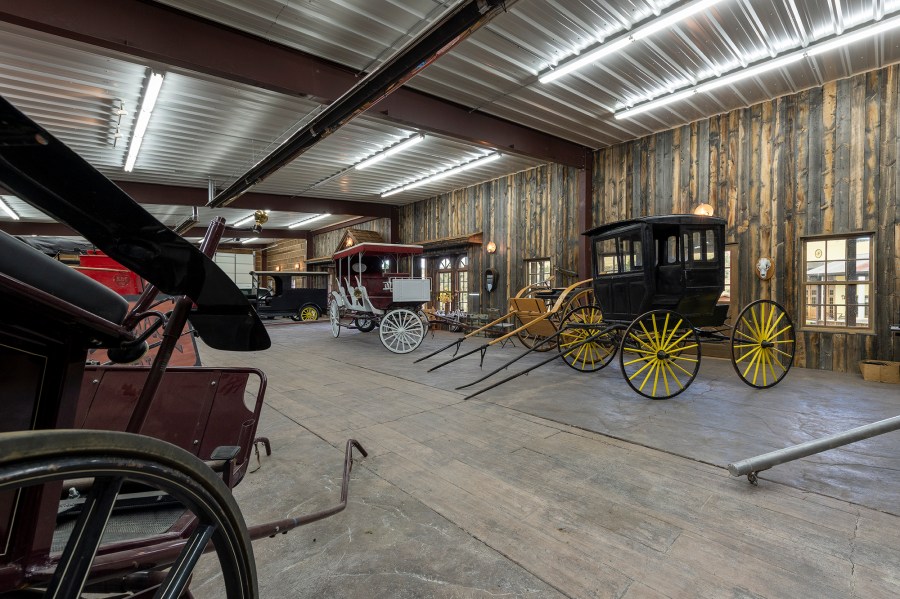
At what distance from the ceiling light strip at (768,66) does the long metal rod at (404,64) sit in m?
4.47

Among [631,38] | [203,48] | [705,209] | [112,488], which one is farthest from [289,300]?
[112,488]

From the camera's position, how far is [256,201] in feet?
40.4

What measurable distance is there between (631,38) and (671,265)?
283 cm

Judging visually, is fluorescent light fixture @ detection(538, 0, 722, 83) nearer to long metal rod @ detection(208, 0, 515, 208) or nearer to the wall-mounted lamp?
long metal rod @ detection(208, 0, 515, 208)

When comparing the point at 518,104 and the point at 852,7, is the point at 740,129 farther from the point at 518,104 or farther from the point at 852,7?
the point at 518,104

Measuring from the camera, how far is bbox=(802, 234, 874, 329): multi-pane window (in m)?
5.82

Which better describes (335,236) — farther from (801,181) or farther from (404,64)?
(801,181)

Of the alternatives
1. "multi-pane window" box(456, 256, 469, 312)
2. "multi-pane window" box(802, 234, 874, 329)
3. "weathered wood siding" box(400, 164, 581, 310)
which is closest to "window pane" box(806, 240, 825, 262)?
"multi-pane window" box(802, 234, 874, 329)

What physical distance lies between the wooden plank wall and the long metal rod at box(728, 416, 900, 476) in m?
4.87

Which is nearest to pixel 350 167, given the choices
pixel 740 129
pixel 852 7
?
pixel 740 129

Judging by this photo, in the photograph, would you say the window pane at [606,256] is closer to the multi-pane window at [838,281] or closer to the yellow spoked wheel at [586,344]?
the yellow spoked wheel at [586,344]

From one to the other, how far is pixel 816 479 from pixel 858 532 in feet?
2.03

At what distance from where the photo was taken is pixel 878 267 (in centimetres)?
563

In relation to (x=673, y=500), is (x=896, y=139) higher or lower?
higher
